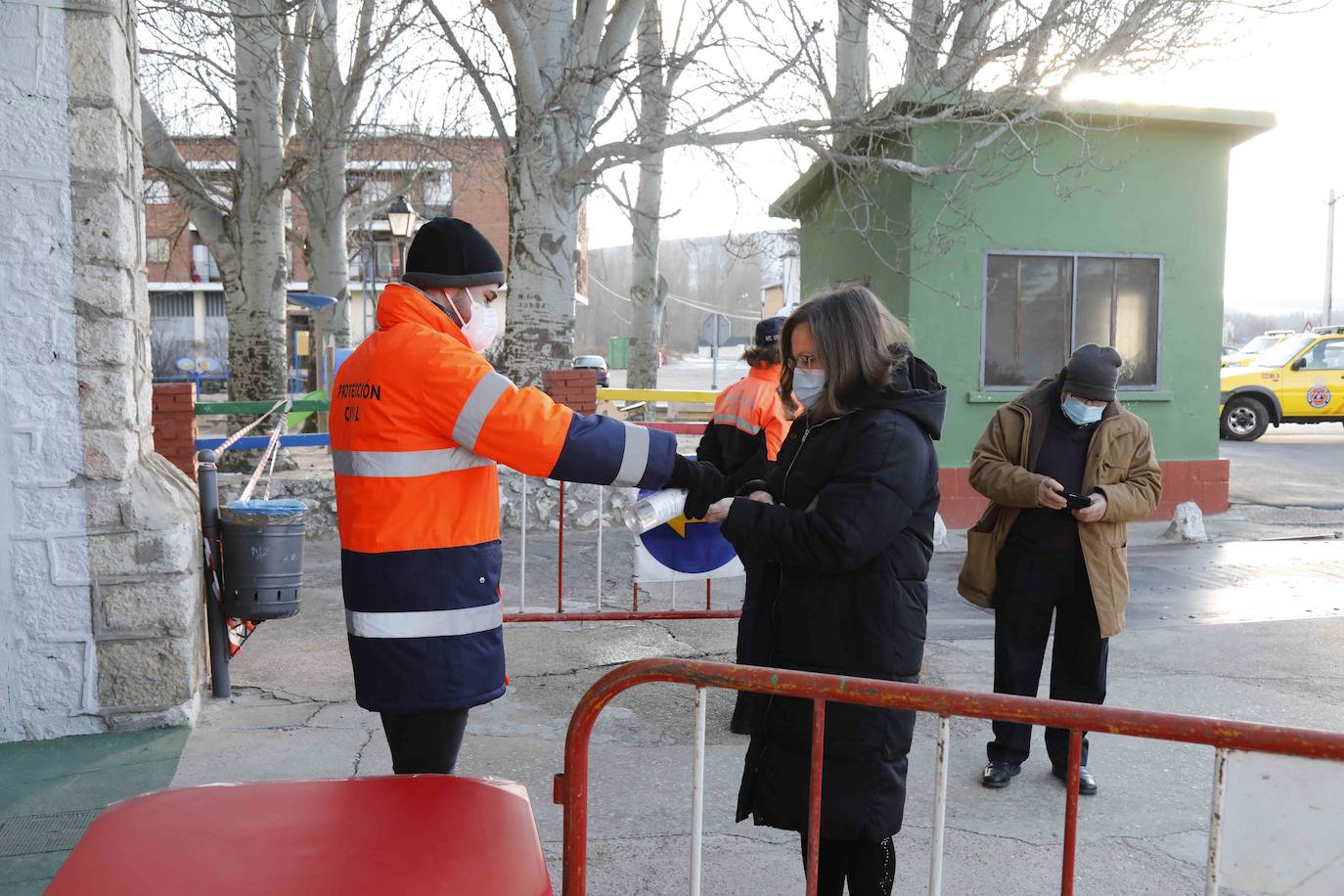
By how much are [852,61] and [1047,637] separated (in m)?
8.73

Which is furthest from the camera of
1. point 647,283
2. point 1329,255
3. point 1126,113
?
point 1329,255

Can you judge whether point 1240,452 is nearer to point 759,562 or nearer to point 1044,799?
point 1044,799

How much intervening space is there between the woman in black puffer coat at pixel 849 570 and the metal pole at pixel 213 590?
3.06 m

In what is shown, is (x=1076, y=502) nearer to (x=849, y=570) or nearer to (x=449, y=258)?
(x=849, y=570)

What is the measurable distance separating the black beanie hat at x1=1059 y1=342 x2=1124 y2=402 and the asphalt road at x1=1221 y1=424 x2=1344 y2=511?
9.20 meters

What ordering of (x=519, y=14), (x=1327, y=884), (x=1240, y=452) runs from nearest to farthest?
(x=1327, y=884), (x=519, y=14), (x=1240, y=452)

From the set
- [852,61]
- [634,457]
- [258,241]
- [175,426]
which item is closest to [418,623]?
[634,457]

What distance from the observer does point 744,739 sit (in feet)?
15.1

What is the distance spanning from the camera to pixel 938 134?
999 centimetres

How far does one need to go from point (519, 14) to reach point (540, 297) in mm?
2580

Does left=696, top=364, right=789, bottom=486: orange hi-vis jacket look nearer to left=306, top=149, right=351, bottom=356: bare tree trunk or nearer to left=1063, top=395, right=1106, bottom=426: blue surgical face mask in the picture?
left=1063, top=395, right=1106, bottom=426: blue surgical face mask

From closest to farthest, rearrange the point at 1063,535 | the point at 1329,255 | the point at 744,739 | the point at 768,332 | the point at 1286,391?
the point at 1063,535 < the point at 744,739 < the point at 768,332 < the point at 1286,391 < the point at 1329,255

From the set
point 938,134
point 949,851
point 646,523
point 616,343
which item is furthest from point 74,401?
point 616,343

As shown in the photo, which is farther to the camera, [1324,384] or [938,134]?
[1324,384]
